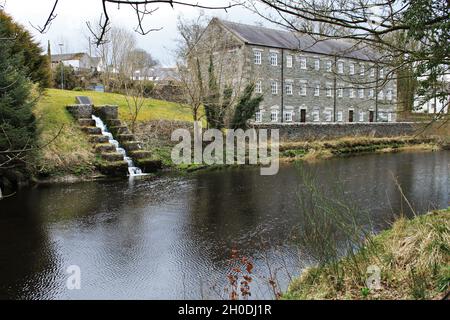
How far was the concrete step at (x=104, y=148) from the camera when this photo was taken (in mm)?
16734

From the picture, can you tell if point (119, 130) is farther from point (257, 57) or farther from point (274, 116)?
point (274, 116)

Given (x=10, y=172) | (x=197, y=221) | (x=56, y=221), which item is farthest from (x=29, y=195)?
(x=197, y=221)

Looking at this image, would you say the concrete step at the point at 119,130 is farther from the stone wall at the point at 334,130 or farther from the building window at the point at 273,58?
the building window at the point at 273,58

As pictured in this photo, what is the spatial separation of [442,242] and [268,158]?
16.2 metres

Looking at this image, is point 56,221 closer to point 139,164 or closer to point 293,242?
point 293,242

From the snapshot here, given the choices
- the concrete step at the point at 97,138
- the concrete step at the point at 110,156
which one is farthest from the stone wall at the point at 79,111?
the concrete step at the point at 110,156

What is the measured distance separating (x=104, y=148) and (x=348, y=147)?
49.1ft

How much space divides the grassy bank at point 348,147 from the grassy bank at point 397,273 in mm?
15664

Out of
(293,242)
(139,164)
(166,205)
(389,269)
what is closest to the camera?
(389,269)

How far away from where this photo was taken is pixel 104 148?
16.8 metres

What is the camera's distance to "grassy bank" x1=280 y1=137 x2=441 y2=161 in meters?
22.4

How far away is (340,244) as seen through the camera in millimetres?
→ 6699

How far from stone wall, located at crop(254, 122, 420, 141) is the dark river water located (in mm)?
8939
